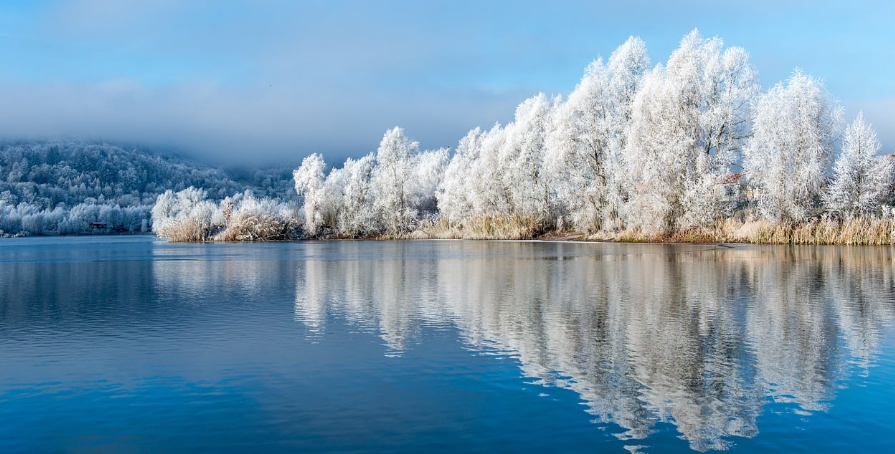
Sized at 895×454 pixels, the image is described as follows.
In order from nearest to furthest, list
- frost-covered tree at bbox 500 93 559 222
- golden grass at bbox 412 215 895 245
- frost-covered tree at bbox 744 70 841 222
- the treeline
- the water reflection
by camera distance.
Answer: the water reflection, golden grass at bbox 412 215 895 245, frost-covered tree at bbox 744 70 841 222, frost-covered tree at bbox 500 93 559 222, the treeline

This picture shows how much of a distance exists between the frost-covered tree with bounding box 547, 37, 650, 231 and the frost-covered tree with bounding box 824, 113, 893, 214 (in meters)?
14.3

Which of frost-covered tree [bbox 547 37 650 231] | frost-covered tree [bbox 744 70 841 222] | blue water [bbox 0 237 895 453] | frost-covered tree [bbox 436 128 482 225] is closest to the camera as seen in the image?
blue water [bbox 0 237 895 453]

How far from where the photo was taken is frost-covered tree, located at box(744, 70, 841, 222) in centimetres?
4350

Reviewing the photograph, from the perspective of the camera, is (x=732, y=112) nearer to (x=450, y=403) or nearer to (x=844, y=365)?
(x=844, y=365)

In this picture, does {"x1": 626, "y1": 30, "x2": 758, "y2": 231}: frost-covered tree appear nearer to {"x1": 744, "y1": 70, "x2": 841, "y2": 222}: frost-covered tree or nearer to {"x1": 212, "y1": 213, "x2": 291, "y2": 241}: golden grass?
{"x1": 744, "y1": 70, "x2": 841, "y2": 222}: frost-covered tree

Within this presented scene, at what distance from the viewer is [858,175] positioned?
148 ft

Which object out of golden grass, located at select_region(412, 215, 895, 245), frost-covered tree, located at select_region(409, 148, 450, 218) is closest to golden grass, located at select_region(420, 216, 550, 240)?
golden grass, located at select_region(412, 215, 895, 245)

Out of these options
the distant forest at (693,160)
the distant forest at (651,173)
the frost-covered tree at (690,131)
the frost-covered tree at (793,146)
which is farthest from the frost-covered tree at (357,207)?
the frost-covered tree at (793,146)

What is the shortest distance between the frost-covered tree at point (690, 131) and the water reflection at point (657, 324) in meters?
18.8

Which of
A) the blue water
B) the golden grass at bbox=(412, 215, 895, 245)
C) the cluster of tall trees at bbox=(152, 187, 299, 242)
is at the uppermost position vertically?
the cluster of tall trees at bbox=(152, 187, 299, 242)

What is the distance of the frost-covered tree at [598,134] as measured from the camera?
51625mm

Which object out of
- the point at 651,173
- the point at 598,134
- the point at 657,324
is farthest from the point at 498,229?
the point at 657,324

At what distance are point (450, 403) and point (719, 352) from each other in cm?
504

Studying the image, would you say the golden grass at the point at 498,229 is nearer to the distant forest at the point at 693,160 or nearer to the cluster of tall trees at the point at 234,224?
the distant forest at the point at 693,160
